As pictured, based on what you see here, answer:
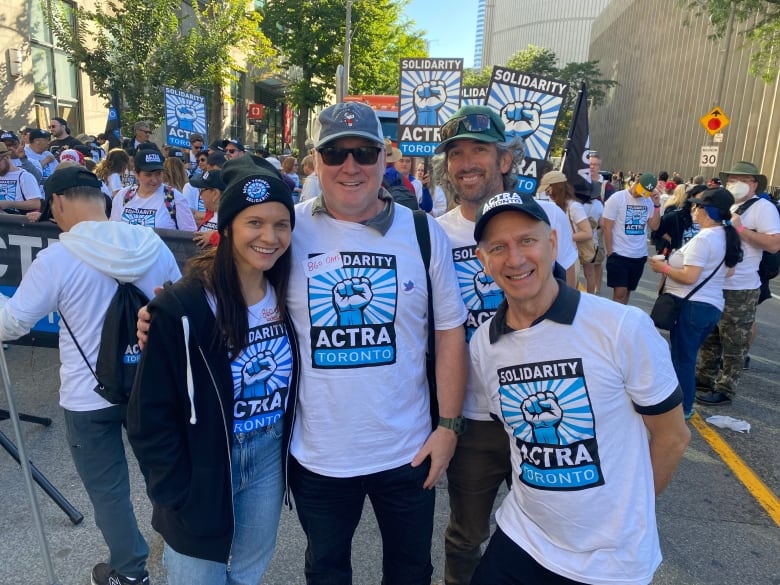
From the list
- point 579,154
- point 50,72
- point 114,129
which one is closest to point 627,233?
point 579,154

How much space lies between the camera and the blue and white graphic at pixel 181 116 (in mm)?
9789

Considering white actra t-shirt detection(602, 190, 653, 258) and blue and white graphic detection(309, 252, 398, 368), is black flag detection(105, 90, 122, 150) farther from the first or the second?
blue and white graphic detection(309, 252, 398, 368)

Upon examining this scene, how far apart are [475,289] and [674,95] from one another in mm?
42933

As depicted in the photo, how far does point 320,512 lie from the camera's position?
204 cm

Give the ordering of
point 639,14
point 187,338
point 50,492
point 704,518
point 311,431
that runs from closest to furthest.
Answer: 1. point 187,338
2. point 311,431
3. point 50,492
4. point 704,518
5. point 639,14

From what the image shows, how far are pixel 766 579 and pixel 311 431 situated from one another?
265cm

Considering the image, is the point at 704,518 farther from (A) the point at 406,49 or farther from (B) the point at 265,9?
(A) the point at 406,49

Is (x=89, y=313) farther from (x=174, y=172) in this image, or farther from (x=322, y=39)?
(x=322, y=39)

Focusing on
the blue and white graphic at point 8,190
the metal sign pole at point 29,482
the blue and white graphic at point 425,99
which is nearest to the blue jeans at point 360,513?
the metal sign pole at point 29,482

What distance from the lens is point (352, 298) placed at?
6.32 feet

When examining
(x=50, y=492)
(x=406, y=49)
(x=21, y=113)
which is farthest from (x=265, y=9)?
(x=50, y=492)

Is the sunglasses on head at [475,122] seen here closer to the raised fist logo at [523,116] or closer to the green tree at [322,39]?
the raised fist logo at [523,116]

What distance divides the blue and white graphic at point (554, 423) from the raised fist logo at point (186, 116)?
31.9 ft

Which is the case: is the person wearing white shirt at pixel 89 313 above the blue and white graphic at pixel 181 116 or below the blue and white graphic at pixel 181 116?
below
